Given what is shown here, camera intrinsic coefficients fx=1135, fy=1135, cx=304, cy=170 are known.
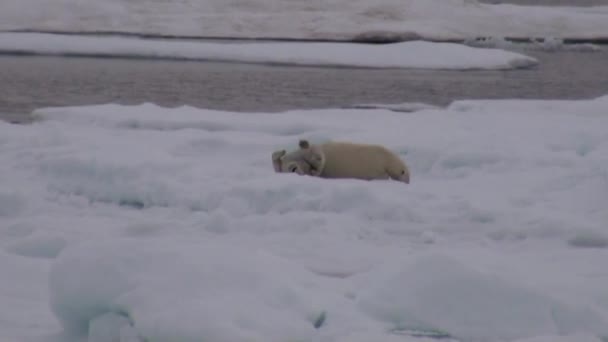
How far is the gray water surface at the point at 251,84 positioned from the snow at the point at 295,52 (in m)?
0.36

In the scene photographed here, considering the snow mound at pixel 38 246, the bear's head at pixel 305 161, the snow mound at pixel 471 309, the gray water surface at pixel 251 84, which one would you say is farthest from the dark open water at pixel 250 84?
the snow mound at pixel 471 309

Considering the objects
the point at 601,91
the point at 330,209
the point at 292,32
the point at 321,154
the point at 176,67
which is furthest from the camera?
the point at 292,32

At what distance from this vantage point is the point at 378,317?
354 centimetres

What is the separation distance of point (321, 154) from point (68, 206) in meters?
1.45

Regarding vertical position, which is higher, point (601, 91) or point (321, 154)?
point (321, 154)

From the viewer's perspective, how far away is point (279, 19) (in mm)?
24719

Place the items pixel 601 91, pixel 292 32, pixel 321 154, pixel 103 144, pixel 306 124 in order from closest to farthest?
pixel 321 154 < pixel 103 144 < pixel 306 124 < pixel 601 91 < pixel 292 32

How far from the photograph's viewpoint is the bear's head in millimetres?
6340

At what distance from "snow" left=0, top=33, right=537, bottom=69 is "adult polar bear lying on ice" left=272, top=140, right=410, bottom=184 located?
45.2 ft

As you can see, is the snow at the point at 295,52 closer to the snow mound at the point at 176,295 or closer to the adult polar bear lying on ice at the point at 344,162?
the adult polar bear lying on ice at the point at 344,162

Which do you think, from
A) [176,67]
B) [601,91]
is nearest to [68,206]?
[601,91]

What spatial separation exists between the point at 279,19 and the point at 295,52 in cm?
422

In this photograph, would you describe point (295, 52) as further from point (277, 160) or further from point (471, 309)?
point (471, 309)

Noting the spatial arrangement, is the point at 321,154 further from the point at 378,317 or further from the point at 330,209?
the point at 378,317
